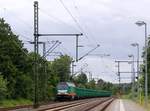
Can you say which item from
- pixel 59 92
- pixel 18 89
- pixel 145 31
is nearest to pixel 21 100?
pixel 18 89

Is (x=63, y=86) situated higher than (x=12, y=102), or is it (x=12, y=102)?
(x=63, y=86)

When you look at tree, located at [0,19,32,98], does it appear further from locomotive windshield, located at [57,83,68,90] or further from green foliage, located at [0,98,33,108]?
locomotive windshield, located at [57,83,68,90]

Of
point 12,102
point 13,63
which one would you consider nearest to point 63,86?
point 13,63

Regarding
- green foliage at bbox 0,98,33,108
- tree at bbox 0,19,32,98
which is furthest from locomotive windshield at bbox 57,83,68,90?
green foliage at bbox 0,98,33,108

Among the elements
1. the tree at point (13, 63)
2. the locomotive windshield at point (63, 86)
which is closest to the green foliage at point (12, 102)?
the tree at point (13, 63)

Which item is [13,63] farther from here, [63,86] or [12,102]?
[63,86]

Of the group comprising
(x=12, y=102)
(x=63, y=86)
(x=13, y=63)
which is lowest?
(x=12, y=102)

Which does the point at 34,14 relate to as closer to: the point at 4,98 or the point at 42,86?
the point at 4,98

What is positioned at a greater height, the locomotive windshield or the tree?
the tree

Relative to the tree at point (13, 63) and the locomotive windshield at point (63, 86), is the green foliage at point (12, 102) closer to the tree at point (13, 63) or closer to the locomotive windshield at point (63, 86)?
the tree at point (13, 63)

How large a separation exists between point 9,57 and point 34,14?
2282cm

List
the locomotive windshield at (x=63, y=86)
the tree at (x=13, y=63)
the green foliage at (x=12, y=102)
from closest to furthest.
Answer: the green foliage at (x=12, y=102)
the tree at (x=13, y=63)
the locomotive windshield at (x=63, y=86)

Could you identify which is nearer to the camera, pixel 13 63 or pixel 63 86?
pixel 13 63

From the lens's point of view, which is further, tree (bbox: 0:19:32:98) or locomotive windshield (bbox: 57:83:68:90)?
locomotive windshield (bbox: 57:83:68:90)
